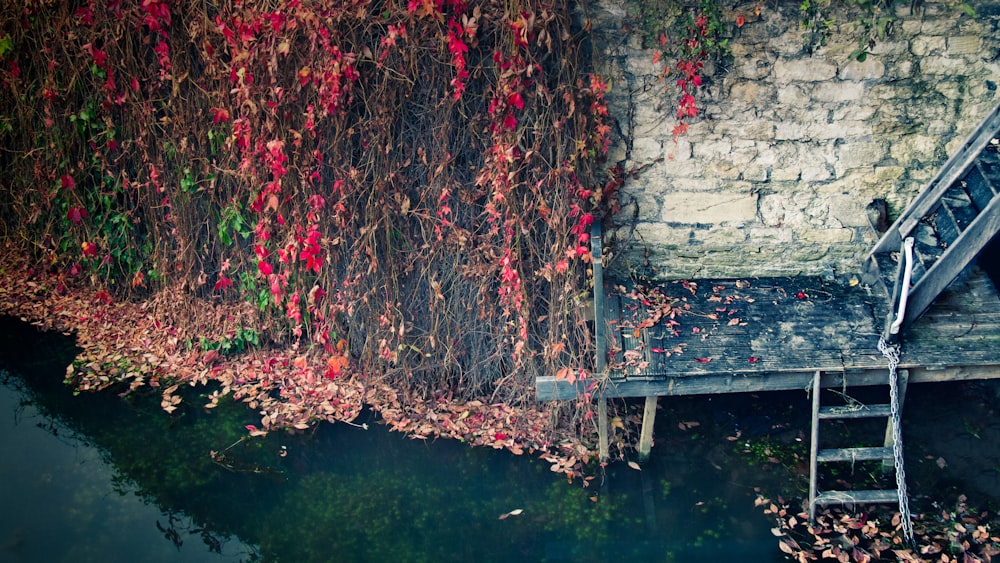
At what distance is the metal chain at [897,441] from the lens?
435cm

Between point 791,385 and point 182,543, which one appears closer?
point 182,543

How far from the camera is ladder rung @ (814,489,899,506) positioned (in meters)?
4.45

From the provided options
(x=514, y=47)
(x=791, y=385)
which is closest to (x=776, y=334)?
(x=791, y=385)

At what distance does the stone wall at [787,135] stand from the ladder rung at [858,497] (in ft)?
5.62

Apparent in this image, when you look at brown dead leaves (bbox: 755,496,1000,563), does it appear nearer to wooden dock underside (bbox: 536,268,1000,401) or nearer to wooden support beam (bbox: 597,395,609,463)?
wooden dock underside (bbox: 536,268,1000,401)

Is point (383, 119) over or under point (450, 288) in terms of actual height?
over

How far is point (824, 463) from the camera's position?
5055 mm

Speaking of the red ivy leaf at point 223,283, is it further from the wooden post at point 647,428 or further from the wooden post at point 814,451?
the wooden post at point 814,451

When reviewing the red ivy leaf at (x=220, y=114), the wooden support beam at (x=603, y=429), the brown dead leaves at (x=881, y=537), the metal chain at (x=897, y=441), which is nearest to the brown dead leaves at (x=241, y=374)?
the wooden support beam at (x=603, y=429)

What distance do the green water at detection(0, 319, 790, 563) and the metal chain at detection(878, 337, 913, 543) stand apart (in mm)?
755

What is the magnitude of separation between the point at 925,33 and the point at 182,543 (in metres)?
5.98

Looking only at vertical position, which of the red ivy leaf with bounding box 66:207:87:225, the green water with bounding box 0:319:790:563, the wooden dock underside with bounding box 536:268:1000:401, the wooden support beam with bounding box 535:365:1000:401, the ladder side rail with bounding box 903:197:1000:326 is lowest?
the green water with bounding box 0:319:790:563

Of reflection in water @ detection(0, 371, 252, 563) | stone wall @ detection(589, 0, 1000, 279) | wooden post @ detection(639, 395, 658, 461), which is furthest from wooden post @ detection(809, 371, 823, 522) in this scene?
reflection in water @ detection(0, 371, 252, 563)

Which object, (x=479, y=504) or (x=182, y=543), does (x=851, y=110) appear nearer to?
(x=479, y=504)
